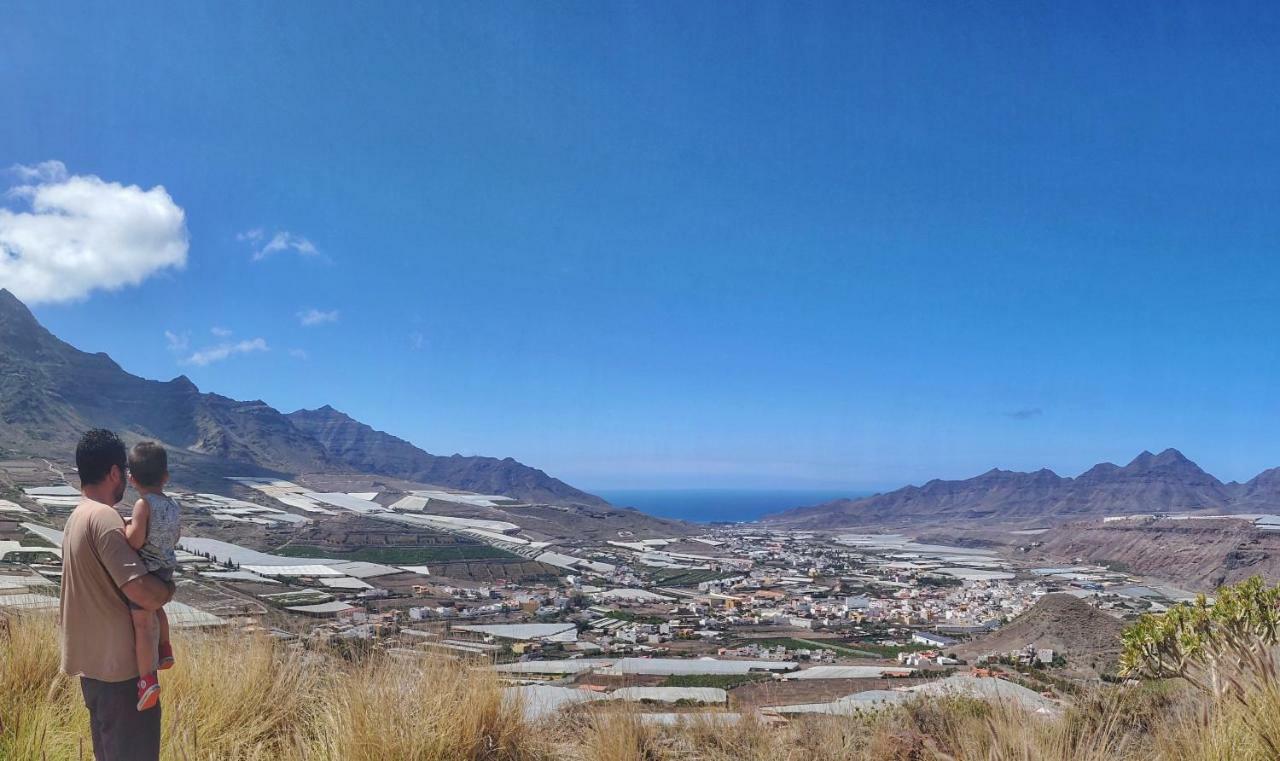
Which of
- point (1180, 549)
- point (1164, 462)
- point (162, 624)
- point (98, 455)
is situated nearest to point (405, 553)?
point (162, 624)

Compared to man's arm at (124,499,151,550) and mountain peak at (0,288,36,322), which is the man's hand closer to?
man's arm at (124,499,151,550)

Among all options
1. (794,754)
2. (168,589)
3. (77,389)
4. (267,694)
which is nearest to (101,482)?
(168,589)

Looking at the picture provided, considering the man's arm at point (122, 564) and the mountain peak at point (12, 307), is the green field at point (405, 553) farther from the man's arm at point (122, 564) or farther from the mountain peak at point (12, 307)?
the mountain peak at point (12, 307)

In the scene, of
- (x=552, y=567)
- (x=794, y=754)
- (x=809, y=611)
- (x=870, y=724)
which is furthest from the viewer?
(x=552, y=567)

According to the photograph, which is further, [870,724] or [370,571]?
[370,571]

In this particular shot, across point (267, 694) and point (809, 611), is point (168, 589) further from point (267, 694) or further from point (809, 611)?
point (809, 611)
